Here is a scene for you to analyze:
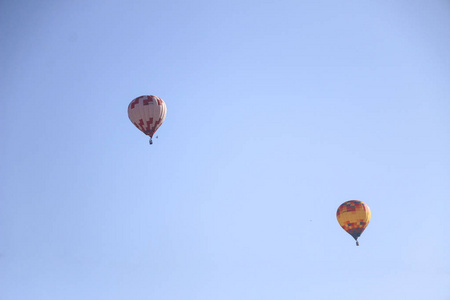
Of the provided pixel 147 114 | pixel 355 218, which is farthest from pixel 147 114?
pixel 355 218

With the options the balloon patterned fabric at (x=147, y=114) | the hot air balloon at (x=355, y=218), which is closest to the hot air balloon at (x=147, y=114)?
the balloon patterned fabric at (x=147, y=114)

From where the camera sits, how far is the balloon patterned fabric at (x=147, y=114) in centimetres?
6419

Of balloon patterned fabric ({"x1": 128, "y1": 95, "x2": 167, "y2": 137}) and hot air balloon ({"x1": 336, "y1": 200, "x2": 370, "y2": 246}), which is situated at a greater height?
balloon patterned fabric ({"x1": 128, "y1": 95, "x2": 167, "y2": 137})

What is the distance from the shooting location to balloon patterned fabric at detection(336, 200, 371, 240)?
→ 6619cm

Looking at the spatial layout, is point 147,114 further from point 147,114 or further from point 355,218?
point 355,218

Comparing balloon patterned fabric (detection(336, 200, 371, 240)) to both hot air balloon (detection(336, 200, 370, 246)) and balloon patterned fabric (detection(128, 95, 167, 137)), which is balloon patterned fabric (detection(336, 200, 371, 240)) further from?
balloon patterned fabric (detection(128, 95, 167, 137))

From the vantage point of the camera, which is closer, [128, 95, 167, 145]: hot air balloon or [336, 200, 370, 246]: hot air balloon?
[128, 95, 167, 145]: hot air balloon

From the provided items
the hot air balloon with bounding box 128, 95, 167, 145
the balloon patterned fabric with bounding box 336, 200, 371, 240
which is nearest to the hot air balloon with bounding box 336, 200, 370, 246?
the balloon patterned fabric with bounding box 336, 200, 371, 240

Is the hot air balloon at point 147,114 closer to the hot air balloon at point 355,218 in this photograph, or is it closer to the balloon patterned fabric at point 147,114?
the balloon patterned fabric at point 147,114

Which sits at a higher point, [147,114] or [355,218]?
[147,114]

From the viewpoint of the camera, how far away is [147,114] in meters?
64.1

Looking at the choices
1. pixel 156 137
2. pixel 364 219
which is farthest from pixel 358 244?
pixel 156 137

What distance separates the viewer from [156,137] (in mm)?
64125

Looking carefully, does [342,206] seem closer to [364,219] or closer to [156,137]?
[364,219]
